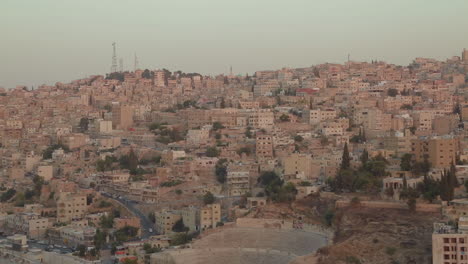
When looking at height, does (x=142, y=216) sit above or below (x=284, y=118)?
below

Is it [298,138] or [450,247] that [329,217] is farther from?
[298,138]

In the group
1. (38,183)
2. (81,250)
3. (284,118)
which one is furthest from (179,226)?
(284,118)

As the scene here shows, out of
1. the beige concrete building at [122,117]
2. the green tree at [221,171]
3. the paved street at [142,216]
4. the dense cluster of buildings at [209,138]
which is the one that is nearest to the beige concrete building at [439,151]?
the dense cluster of buildings at [209,138]

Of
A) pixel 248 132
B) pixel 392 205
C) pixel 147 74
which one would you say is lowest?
pixel 392 205

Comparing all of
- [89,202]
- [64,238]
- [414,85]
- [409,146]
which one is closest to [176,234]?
[64,238]

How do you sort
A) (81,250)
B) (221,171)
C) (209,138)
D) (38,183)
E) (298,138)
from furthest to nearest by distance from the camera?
1. (209,138)
2. (298,138)
3. (38,183)
4. (221,171)
5. (81,250)

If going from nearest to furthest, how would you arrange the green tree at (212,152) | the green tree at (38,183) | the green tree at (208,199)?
the green tree at (208,199)
the green tree at (38,183)
the green tree at (212,152)

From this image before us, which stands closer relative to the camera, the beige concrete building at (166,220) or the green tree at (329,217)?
the green tree at (329,217)

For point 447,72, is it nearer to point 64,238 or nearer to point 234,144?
point 234,144

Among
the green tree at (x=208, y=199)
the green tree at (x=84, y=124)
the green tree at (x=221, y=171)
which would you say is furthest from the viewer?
the green tree at (x=84, y=124)

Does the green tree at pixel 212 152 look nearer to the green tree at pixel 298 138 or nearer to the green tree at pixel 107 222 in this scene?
Result: the green tree at pixel 298 138

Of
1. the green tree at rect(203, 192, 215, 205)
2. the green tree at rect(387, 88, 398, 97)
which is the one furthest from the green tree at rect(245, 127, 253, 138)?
the green tree at rect(387, 88, 398, 97)
